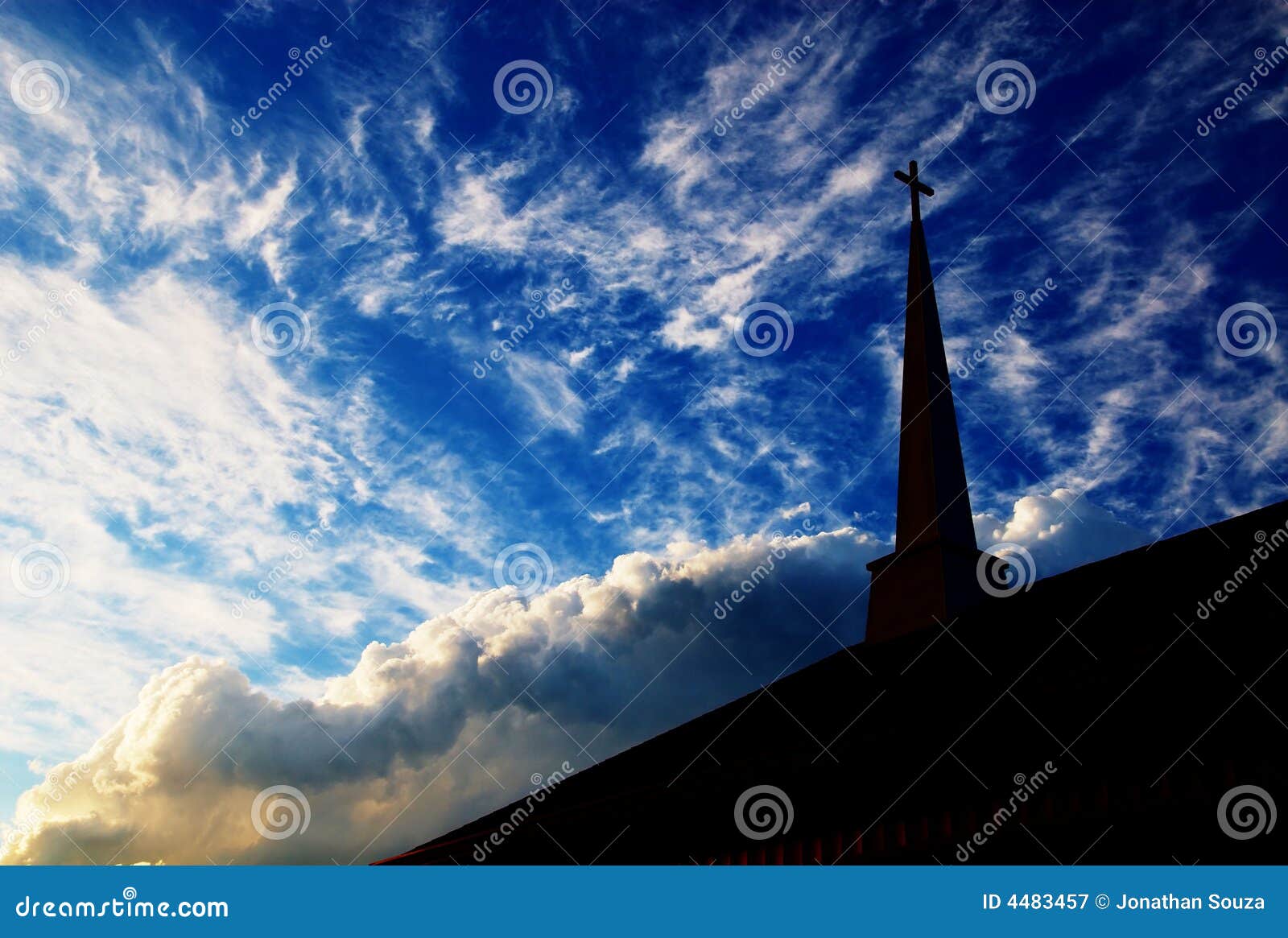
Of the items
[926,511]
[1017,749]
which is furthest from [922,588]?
[1017,749]

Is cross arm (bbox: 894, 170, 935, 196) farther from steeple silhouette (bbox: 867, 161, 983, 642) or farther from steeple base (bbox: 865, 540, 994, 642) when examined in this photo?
steeple base (bbox: 865, 540, 994, 642)

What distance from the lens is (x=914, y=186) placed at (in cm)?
1997

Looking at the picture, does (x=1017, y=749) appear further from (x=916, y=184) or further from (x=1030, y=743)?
(x=916, y=184)

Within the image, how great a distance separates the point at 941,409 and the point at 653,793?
11.1 m

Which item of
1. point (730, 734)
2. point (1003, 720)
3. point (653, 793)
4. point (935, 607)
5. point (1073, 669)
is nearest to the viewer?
point (1073, 669)

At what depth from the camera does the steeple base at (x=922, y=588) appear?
14195mm

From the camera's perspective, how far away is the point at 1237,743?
484 cm

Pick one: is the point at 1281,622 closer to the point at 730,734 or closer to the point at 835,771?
the point at 835,771

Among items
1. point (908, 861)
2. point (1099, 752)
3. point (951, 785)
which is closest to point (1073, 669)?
point (1099, 752)

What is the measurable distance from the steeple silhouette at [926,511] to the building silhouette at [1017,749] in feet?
15.5

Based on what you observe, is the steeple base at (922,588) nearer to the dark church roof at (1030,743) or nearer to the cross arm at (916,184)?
the dark church roof at (1030,743)

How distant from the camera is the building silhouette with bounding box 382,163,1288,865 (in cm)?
486

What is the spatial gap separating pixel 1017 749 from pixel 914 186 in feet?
55.0

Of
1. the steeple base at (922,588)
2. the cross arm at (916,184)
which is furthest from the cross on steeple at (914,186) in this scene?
the steeple base at (922,588)
